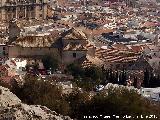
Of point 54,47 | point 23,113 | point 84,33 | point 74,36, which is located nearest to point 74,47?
point 74,36

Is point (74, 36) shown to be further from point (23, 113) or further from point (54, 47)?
point (23, 113)

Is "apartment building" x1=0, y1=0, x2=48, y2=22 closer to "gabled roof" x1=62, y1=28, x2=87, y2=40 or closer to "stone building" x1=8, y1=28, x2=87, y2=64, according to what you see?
"stone building" x1=8, y1=28, x2=87, y2=64

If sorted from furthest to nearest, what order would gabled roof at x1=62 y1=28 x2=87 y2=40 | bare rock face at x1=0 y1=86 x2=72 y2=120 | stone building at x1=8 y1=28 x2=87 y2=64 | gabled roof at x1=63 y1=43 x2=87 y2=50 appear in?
→ gabled roof at x1=62 y1=28 x2=87 y2=40
stone building at x1=8 y1=28 x2=87 y2=64
gabled roof at x1=63 y1=43 x2=87 y2=50
bare rock face at x1=0 y1=86 x2=72 y2=120

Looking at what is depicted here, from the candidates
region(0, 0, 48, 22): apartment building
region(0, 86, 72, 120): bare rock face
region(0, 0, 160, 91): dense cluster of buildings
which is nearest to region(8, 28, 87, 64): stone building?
region(0, 0, 160, 91): dense cluster of buildings

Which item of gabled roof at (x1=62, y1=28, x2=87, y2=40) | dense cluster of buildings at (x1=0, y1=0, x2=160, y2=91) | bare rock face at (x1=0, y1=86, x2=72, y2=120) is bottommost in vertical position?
dense cluster of buildings at (x1=0, y1=0, x2=160, y2=91)

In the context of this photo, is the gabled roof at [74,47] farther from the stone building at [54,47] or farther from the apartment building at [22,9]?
the apartment building at [22,9]

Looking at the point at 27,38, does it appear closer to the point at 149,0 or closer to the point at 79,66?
the point at 79,66

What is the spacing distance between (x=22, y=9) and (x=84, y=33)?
30504 millimetres

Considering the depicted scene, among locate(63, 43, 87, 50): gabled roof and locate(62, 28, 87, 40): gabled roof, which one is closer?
Answer: locate(63, 43, 87, 50): gabled roof

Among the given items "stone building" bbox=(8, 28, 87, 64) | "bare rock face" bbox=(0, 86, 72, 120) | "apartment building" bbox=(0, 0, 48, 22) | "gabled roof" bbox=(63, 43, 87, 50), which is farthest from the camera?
"apartment building" bbox=(0, 0, 48, 22)

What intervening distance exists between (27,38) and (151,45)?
1883cm

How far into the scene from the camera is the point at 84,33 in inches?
1732

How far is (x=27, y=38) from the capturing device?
41.5 m

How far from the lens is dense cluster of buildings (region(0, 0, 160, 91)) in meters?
40.7
